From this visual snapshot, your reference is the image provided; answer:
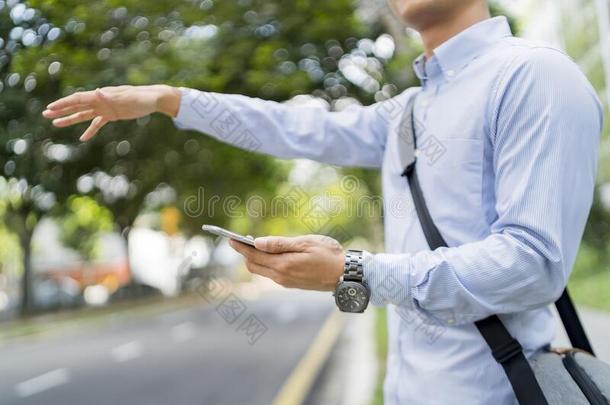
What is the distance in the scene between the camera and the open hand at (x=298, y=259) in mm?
870

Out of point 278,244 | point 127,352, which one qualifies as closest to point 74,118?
point 278,244

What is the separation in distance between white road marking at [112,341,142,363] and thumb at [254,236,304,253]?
8.14 meters

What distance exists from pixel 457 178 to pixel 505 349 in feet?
0.94

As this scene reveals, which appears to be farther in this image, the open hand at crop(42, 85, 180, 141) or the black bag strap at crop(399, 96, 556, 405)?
the open hand at crop(42, 85, 180, 141)

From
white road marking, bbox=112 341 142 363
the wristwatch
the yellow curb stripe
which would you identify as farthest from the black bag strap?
white road marking, bbox=112 341 142 363

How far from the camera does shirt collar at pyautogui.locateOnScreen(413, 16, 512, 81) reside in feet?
3.73

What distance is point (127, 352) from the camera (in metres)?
9.27

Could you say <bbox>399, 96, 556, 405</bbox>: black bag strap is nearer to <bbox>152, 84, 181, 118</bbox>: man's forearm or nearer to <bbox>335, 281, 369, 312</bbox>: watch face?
<bbox>335, 281, 369, 312</bbox>: watch face

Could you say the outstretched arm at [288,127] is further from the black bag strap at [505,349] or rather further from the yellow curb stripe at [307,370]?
the yellow curb stripe at [307,370]

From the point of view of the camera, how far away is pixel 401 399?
3.88 ft

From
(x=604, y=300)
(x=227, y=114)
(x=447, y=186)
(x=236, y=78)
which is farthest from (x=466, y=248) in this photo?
(x=604, y=300)

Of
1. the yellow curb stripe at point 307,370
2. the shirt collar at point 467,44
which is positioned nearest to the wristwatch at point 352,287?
the shirt collar at point 467,44

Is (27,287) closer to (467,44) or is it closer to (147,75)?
(147,75)

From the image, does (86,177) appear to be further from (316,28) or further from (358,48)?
(358,48)
